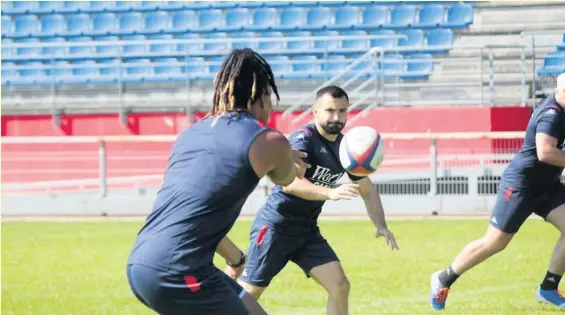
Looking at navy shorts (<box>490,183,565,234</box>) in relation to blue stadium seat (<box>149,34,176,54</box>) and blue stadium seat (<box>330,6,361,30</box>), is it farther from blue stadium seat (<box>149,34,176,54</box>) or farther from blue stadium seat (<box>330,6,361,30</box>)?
blue stadium seat (<box>149,34,176,54</box>)

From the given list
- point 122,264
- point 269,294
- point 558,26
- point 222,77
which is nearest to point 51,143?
point 122,264

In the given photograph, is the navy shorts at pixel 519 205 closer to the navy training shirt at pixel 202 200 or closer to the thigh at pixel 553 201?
the thigh at pixel 553 201

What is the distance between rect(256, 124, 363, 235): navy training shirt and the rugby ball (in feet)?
0.59

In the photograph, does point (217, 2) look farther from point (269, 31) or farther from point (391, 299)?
point (391, 299)

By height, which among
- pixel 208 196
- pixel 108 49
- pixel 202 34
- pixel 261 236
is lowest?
pixel 261 236

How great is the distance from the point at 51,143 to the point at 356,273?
40.1ft

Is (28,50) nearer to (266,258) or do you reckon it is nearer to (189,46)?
(189,46)

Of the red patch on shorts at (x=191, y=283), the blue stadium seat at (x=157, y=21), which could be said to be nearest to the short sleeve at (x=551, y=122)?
the red patch on shorts at (x=191, y=283)

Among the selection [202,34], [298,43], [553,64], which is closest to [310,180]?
[553,64]

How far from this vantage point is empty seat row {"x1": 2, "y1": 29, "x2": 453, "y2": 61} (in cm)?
2681

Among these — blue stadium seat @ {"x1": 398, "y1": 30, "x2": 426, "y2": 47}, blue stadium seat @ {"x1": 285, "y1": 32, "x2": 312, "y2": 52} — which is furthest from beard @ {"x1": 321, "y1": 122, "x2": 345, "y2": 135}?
blue stadium seat @ {"x1": 285, "y1": 32, "x2": 312, "y2": 52}

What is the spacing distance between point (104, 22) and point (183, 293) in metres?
26.9

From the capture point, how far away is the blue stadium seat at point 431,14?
28062 millimetres

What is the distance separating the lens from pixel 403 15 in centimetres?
2850
